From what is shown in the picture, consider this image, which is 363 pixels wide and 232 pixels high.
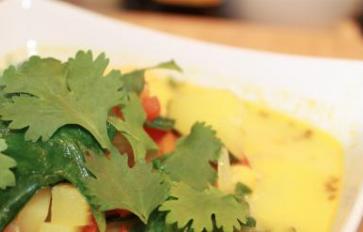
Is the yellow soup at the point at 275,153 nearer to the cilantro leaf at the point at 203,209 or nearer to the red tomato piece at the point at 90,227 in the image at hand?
the cilantro leaf at the point at 203,209

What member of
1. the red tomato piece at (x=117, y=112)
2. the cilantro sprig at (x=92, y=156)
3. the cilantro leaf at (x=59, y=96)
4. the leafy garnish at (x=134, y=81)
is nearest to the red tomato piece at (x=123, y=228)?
the cilantro sprig at (x=92, y=156)

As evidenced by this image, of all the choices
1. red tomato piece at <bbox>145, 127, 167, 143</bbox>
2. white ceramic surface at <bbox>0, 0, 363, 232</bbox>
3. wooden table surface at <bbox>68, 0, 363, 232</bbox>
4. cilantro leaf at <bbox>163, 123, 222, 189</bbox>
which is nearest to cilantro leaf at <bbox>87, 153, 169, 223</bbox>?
cilantro leaf at <bbox>163, 123, 222, 189</bbox>

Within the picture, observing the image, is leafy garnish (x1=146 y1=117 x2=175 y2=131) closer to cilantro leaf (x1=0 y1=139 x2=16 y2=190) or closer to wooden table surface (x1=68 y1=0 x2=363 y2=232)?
cilantro leaf (x1=0 y1=139 x2=16 y2=190)

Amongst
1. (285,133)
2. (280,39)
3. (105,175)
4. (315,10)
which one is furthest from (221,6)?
(105,175)

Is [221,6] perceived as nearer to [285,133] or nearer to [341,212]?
[285,133]

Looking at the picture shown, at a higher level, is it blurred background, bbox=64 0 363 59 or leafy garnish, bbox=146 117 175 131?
blurred background, bbox=64 0 363 59

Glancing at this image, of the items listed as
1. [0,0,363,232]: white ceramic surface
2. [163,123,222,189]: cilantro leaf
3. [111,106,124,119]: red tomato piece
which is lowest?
[163,123,222,189]: cilantro leaf

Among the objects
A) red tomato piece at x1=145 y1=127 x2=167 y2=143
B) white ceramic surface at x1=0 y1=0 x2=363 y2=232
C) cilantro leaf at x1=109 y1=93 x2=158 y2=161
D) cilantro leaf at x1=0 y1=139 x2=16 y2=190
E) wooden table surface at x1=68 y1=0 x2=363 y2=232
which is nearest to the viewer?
cilantro leaf at x1=0 y1=139 x2=16 y2=190

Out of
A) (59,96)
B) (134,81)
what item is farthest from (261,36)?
(59,96)
